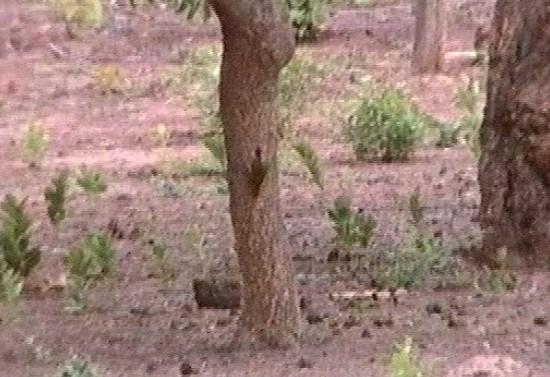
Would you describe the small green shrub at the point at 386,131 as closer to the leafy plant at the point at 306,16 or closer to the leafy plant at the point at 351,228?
the leafy plant at the point at 351,228

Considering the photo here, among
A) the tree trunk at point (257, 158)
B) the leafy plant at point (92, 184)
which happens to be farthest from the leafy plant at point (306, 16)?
the tree trunk at point (257, 158)

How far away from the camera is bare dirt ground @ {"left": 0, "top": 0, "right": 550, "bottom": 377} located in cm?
514

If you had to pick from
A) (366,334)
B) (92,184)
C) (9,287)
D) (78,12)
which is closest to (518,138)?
(366,334)

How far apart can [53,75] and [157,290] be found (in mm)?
10051

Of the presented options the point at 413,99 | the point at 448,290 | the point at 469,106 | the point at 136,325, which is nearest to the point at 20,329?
the point at 136,325

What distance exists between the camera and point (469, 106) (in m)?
11.0

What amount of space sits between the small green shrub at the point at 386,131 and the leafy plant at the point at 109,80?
189 inches

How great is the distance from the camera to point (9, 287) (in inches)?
212

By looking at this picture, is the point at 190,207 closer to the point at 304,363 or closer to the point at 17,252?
the point at 17,252

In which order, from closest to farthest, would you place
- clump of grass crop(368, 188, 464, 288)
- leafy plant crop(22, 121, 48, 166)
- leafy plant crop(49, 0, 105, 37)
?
clump of grass crop(368, 188, 464, 288) → leafy plant crop(22, 121, 48, 166) → leafy plant crop(49, 0, 105, 37)

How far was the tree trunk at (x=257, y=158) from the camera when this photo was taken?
15.0ft

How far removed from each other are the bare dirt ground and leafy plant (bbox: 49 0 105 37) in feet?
0.57

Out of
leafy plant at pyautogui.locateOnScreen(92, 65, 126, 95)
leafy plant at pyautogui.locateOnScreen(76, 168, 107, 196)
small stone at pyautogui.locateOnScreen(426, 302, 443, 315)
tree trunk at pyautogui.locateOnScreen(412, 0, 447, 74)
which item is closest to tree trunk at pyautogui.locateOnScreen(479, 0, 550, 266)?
small stone at pyautogui.locateOnScreen(426, 302, 443, 315)

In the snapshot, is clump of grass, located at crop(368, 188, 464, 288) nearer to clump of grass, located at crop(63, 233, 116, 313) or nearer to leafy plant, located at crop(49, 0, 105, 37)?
clump of grass, located at crop(63, 233, 116, 313)
